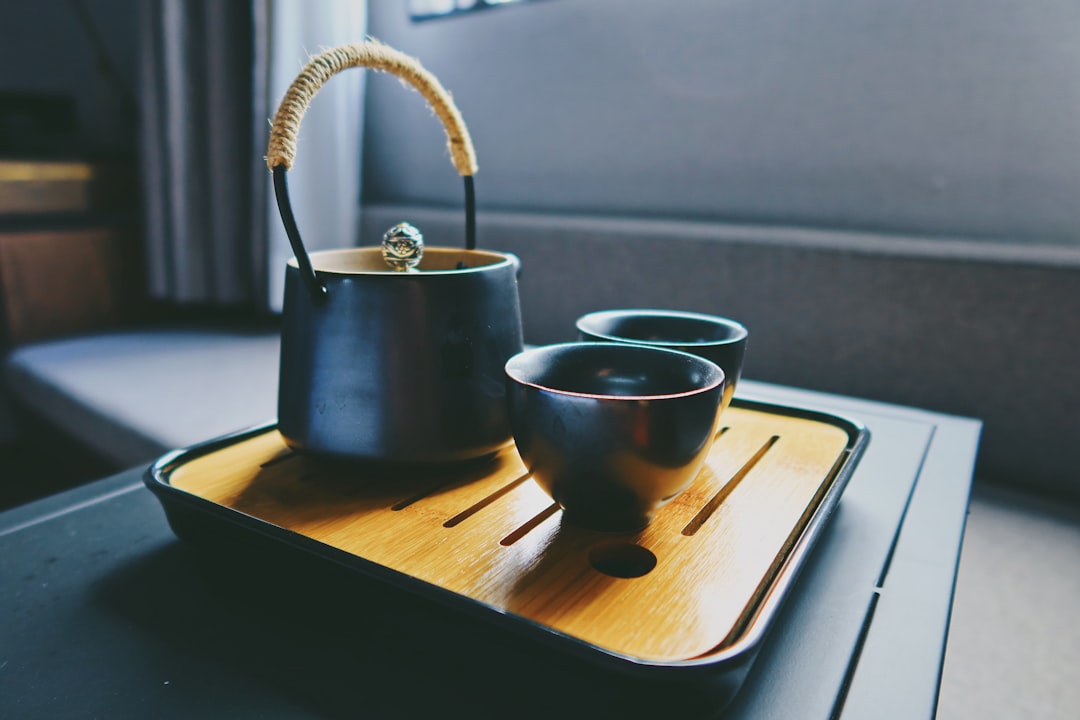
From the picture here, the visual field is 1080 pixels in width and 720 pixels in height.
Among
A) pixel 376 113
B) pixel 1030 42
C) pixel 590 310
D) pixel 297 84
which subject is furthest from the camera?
pixel 376 113

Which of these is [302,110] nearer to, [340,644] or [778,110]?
[340,644]

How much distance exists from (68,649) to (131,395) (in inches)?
30.8

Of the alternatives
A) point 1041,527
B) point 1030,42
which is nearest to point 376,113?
point 1030,42

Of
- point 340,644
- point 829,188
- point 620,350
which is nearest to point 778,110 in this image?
point 829,188

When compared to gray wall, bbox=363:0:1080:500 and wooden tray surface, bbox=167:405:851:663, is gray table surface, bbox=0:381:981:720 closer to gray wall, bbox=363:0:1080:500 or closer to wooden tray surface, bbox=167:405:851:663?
wooden tray surface, bbox=167:405:851:663

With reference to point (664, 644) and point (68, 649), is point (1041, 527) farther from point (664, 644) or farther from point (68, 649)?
point (68, 649)

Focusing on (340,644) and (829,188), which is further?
(829,188)

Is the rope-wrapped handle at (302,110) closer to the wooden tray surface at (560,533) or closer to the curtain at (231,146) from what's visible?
the wooden tray surface at (560,533)

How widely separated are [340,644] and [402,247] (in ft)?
0.73

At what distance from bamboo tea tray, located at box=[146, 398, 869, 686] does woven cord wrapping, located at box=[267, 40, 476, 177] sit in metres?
0.18

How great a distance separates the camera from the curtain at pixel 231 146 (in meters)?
1.40

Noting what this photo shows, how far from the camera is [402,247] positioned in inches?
16.7

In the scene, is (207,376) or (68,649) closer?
(68,649)

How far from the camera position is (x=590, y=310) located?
46.3 inches
